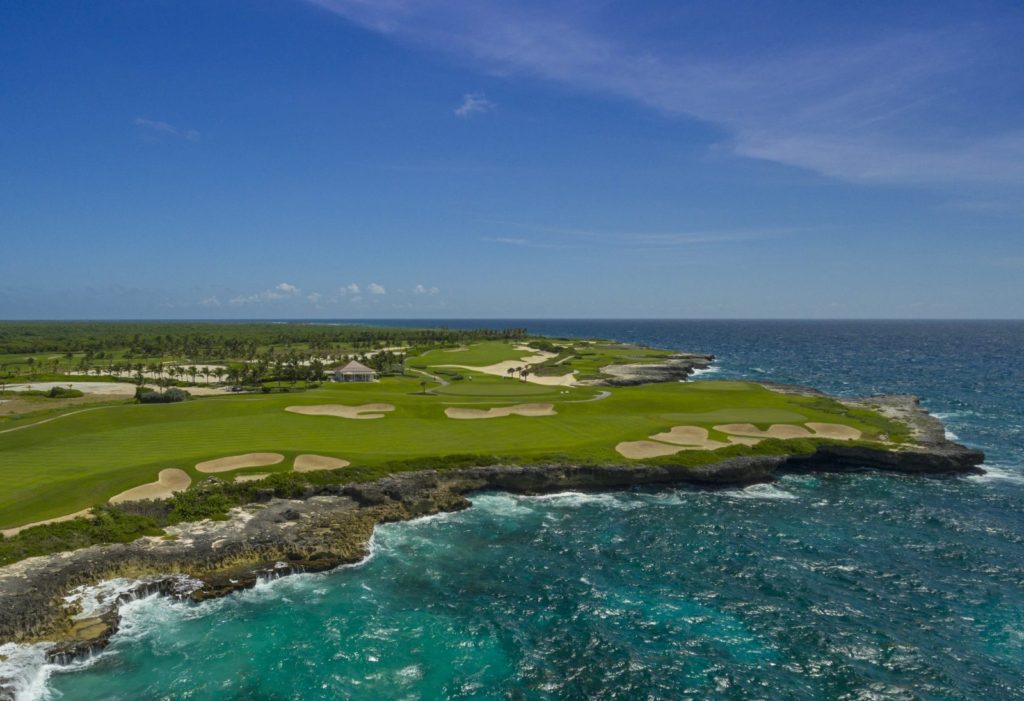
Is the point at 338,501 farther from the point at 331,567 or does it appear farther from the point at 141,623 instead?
the point at 141,623

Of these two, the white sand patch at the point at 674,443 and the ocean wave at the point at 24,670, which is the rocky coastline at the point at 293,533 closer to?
the ocean wave at the point at 24,670

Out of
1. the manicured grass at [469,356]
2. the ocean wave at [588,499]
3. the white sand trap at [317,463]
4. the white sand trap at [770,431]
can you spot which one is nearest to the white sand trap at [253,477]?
the white sand trap at [317,463]

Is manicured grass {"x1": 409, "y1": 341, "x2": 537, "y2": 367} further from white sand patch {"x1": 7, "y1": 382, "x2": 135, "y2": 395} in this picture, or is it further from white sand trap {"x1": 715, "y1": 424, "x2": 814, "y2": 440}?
white sand trap {"x1": 715, "y1": 424, "x2": 814, "y2": 440}

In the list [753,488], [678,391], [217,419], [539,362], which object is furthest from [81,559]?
[539,362]

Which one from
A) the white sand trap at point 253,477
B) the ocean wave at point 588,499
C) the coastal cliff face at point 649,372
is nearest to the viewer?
the white sand trap at point 253,477

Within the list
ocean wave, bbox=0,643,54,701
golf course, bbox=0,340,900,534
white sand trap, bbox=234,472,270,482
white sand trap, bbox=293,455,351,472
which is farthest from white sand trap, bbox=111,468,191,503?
ocean wave, bbox=0,643,54,701
